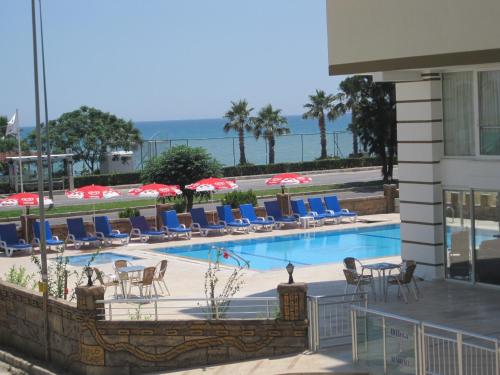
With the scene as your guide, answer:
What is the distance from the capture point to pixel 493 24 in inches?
728

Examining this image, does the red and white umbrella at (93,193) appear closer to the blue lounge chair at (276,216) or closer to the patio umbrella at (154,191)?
the patio umbrella at (154,191)

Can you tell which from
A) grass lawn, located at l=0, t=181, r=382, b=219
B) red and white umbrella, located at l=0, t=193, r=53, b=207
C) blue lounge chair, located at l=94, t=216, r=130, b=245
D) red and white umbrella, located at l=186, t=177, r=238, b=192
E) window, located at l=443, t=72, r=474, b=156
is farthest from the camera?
grass lawn, located at l=0, t=181, r=382, b=219

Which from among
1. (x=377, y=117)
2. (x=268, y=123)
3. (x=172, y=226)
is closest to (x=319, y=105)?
(x=268, y=123)

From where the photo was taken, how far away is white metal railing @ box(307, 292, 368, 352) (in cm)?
1634

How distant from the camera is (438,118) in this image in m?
22.2

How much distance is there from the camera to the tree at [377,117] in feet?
166

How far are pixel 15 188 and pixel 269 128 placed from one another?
27.9 meters

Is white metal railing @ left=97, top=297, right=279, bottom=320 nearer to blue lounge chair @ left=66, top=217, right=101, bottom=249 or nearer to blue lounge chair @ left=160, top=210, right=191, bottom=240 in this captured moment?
blue lounge chair @ left=66, top=217, right=101, bottom=249

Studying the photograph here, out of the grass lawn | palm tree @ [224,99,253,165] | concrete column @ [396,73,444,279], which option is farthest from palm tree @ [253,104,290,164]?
concrete column @ [396,73,444,279]

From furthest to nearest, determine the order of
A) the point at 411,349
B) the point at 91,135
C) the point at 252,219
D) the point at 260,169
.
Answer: the point at 91,135, the point at 260,169, the point at 252,219, the point at 411,349

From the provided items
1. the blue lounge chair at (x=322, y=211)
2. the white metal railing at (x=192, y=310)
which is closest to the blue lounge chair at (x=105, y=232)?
the blue lounge chair at (x=322, y=211)

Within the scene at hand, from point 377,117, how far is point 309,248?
21.4 m

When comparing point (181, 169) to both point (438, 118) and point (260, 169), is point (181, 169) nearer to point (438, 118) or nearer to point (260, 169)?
point (438, 118)

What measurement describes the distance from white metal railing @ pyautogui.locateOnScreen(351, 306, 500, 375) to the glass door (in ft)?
20.9
